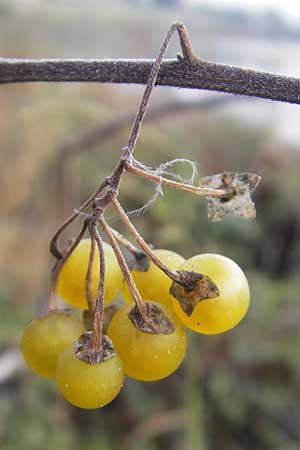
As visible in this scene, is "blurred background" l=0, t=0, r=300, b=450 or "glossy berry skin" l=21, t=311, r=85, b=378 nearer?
"glossy berry skin" l=21, t=311, r=85, b=378

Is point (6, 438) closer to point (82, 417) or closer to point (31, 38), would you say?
point (82, 417)

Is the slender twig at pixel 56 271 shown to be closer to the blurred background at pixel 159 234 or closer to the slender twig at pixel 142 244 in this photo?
the slender twig at pixel 142 244

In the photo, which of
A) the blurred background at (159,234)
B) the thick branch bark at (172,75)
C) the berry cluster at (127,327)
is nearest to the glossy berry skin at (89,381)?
the berry cluster at (127,327)

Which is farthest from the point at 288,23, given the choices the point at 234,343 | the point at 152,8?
the point at 234,343

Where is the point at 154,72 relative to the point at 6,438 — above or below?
above

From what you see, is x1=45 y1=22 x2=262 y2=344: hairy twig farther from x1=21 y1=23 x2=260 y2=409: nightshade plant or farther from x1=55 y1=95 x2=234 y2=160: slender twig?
x1=55 y1=95 x2=234 y2=160: slender twig

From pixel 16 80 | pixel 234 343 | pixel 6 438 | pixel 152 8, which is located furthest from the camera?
pixel 152 8

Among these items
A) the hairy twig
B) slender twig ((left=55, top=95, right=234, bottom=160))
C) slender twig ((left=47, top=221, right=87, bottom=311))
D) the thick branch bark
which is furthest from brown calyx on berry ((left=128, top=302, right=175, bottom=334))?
slender twig ((left=55, top=95, right=234, bottom=160))
